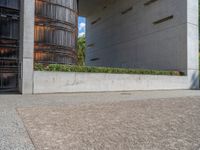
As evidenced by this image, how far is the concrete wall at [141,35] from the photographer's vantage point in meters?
18.7

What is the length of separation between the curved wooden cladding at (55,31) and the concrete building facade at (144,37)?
13.7 ft

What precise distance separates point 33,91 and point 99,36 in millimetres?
22375

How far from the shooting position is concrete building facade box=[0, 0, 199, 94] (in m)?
10.9

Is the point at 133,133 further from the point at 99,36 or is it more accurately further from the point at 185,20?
the point at 99,36

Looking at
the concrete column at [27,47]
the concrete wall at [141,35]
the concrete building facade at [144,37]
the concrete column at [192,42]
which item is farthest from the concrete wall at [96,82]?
the concrete wall at [141,35]

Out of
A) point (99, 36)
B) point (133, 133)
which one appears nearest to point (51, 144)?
point (133, 133)

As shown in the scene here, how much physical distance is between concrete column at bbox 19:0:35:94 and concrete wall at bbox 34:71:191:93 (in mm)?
361

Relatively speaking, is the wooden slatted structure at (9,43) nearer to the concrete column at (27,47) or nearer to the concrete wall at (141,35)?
the concrete column at (27,47)

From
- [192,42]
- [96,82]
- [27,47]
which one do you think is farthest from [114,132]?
[192,42]

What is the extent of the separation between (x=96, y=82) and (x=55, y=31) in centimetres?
641

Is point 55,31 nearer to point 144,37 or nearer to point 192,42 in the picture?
point 144,37

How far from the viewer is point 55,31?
54.2 feet

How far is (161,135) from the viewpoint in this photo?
3664 mm

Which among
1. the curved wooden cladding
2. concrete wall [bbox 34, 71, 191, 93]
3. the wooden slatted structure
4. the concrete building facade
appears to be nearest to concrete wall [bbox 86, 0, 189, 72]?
the concrete building facade
